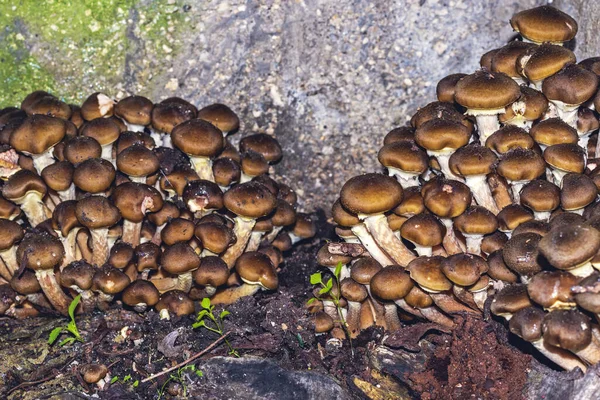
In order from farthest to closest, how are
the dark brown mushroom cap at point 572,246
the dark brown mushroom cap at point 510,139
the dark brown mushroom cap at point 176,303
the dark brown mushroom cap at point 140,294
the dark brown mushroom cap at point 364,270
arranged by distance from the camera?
1. the dark brown mushroom cap at point 176,303
2. the dark brown mushroom cap at point 140,294
3. the dark brown mushroom cap at point 364,270
4. the dark brown mushroom cap at point 510,139
5. the dark brown mushroom cap at point 572,246

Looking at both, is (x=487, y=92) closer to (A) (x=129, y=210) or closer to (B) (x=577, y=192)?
(B) (x=577, y=192)

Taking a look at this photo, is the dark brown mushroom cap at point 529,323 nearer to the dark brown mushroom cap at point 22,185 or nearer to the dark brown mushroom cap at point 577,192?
the dark brown mushroom cap at point 577,192

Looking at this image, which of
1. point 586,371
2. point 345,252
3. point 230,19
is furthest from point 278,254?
point 586,371

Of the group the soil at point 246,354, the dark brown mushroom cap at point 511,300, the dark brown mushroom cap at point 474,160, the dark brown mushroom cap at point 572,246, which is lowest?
the soil at point 246,354

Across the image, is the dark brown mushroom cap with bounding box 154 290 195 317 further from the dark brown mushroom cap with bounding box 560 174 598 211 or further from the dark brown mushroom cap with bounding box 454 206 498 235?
the dark brown mushroom cap with bounding box 560 174 598 211

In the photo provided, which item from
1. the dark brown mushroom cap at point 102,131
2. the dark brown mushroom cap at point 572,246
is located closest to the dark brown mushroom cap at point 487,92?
the dark brown mushroom cap at point 572,246

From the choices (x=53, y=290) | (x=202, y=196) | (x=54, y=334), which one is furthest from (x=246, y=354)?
(x=53, y=290)
